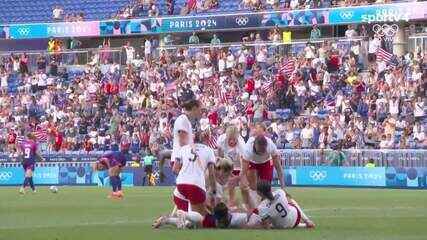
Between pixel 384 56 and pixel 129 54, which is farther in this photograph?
pixel 129 54

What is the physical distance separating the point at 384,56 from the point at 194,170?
2731 cm

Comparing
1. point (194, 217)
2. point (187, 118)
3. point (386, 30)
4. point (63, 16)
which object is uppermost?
point (63, 16)

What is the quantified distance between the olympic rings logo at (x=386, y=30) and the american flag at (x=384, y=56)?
4.56 ft

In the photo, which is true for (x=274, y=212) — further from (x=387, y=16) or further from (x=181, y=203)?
(x=387, y=16)

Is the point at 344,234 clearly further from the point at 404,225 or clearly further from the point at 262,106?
the point at 262,106

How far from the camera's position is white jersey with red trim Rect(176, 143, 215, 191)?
62.1ft

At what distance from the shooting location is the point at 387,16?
47281mm

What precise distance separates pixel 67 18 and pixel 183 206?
1544 inches

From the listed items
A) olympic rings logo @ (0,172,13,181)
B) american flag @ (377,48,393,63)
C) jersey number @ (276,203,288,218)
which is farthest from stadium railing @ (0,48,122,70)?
jersey number @ (276,203,288,218)

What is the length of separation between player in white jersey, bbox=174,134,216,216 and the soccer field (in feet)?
2.21

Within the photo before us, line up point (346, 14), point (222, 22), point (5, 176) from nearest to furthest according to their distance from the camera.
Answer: point (346, 14)
point (5, 176)
point (222, 22)

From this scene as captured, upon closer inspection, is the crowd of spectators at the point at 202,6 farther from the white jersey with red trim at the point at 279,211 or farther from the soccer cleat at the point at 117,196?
the white jersey with red trim at the point at 279,211

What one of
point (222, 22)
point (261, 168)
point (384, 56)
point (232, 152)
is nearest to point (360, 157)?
point (384, 56)

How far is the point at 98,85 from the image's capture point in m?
52.2
